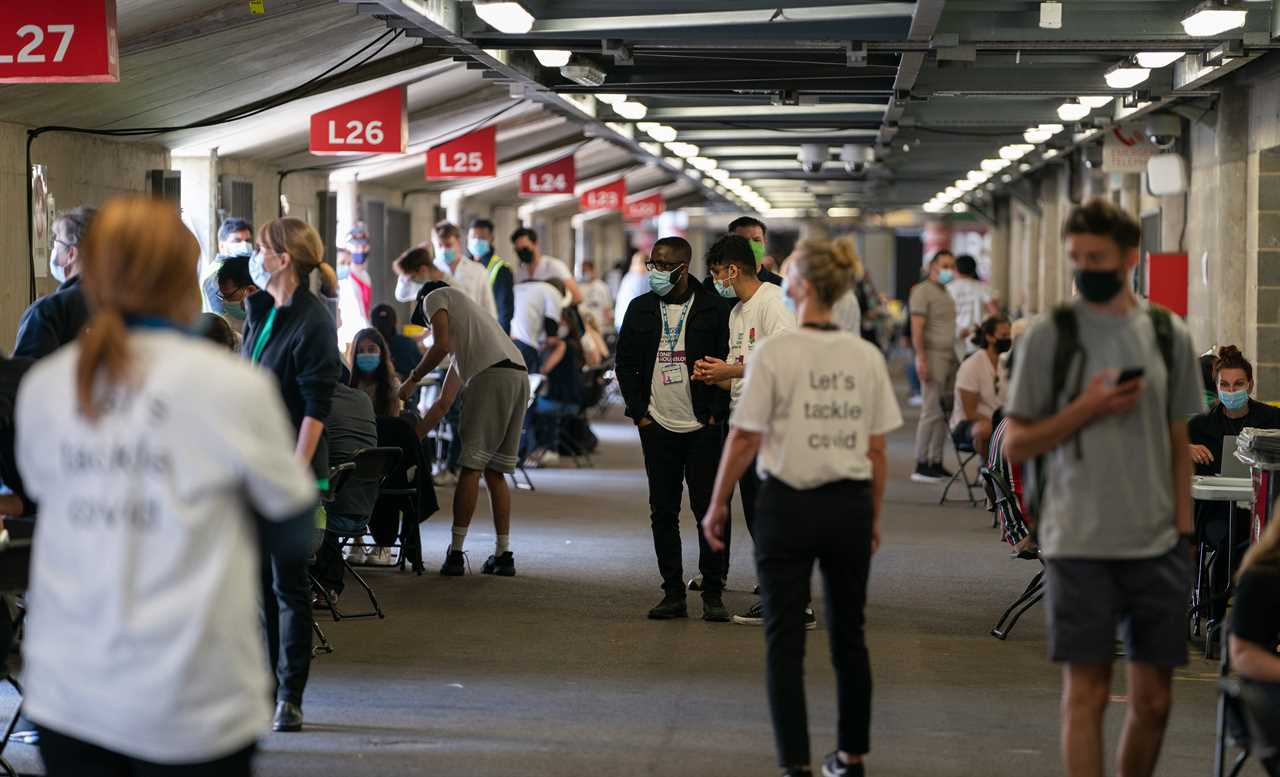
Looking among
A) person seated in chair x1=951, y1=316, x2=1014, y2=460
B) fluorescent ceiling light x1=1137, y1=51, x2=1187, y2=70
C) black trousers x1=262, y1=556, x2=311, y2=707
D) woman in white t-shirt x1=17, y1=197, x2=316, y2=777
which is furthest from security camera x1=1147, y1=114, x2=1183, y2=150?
woman in white t-shirt x1=17, y1=197, x2=316, y2=777

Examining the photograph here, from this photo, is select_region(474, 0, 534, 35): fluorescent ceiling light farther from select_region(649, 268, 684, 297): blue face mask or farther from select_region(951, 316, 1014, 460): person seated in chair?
select_region(951, 316, 1014, 460): person seated in chair

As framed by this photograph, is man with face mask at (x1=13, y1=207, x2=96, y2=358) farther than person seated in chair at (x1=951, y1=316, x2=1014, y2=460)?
No

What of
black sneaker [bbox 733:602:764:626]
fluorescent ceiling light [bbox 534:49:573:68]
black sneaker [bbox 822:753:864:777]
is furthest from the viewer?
fluorescent ceiling light [bbox 534:49:573:68]

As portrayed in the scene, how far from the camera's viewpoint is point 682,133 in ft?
55.5

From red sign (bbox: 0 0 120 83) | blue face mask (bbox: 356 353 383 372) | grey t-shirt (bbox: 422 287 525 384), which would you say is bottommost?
blue face mask (bbox: 356 353 383 372)

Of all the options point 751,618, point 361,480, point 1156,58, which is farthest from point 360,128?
point 751,618

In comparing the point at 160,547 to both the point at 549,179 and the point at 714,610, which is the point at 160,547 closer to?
the point at 714,610

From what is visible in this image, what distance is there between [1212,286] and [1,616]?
1041cm

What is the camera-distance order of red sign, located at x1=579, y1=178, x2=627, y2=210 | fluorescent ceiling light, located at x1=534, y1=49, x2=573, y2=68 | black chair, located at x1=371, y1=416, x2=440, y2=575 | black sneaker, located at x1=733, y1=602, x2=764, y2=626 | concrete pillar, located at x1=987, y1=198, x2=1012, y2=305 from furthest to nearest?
concrete pillar, located at x1=987, y1=198, x2=1012, y2=305
red sign, located at x1=579, y1=178, x2=627, y2=210
fluorescent ceiling light, located at x1=534, y1=49, x2=573, y2=68
black chair, located at x1=371, y1=416, x2=440, y2=575
black sneaker, located at x1=733, y1=602, x2=764, y2=626

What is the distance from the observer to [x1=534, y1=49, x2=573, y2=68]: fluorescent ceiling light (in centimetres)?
982

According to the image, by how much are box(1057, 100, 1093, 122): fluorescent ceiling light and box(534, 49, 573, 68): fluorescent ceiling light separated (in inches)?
195

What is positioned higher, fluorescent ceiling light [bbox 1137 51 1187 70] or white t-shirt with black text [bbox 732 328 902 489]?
fluorescent ceiling light [bbox 1137 51 1187 70]

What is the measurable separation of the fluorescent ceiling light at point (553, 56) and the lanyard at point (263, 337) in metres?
4.34

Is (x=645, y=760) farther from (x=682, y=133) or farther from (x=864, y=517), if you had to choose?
(x=682, y=133)
